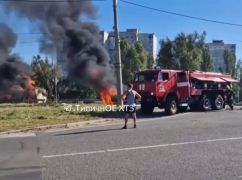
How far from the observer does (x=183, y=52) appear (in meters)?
60.4

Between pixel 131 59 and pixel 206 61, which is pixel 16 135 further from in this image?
pixel 206 61

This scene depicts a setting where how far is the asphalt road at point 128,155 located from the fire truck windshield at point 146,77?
8.73m

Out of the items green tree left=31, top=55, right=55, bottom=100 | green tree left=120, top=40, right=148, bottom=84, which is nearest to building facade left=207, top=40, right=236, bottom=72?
green tree left=120, top=40, right=148, bottom=84

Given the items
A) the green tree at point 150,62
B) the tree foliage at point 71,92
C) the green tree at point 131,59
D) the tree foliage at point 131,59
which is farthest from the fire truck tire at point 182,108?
the green tree at point 150,62

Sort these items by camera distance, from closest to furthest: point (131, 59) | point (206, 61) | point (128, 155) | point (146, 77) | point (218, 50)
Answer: point (128, 155) → point (146, 77) → point (131, 59) → point (206, 61) → point (218, 50)

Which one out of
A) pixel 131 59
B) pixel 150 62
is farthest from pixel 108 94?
pixel 150 62

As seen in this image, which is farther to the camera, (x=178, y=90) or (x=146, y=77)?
(x=178, y=90)

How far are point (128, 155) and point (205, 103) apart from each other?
18.0 meters

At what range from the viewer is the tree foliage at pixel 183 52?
6016cm

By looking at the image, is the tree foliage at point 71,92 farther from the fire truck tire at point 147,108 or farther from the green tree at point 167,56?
the fire truck tire at point 147,108

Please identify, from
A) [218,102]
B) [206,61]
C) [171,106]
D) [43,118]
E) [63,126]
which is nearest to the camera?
[63,126]

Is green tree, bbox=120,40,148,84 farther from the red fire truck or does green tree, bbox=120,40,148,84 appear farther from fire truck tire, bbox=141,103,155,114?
fire truck tire, bbox=141,103,155,114

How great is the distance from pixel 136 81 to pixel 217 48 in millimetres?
84593

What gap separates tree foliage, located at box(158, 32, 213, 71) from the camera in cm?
6016
